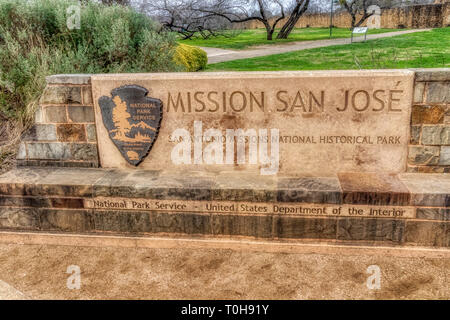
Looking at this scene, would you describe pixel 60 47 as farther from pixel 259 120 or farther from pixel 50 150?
pixel 259 120

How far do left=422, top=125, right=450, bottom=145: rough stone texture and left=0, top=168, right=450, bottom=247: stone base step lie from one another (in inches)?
11.7

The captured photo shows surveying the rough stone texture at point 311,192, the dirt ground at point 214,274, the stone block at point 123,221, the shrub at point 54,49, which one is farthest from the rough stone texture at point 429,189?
the shrub at point 54,49

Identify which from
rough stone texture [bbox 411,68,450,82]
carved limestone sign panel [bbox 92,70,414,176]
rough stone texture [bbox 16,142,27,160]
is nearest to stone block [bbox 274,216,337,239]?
carved limestone sign panel [bbox 92,70,414,176]

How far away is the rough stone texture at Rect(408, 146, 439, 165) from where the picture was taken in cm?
339

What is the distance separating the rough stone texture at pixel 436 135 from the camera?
131 inches

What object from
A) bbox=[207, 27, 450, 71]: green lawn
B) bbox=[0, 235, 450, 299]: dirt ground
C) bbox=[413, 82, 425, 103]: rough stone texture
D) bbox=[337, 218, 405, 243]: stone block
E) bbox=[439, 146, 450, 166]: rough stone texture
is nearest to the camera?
bbox=[0, 235, 450, 299]: dirt ground

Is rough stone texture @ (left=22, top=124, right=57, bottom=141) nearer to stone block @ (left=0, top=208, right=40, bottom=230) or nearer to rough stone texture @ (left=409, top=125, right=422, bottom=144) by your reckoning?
stone block @ (left=0, top=208, right=40, bottom=230)

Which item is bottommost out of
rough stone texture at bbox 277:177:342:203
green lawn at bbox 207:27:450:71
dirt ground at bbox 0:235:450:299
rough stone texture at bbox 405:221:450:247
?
dirt ground at bbox 0:235:450:299

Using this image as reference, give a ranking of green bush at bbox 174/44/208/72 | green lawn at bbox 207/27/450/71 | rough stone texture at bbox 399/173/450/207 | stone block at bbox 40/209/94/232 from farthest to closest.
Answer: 1. green bush at bbox 174/44/208/72
2. green lawn at bbox 207/27/450/71
3. stone block at bbox 40/209/94/232
4. rough stone texture at bbox 399/173/450/207

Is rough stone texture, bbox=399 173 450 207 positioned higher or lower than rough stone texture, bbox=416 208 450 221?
higher

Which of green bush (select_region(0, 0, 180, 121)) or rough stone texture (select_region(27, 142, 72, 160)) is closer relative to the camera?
rough stone texture (select_region(27, 142, 72, 160))

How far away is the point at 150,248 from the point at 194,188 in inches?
26.6

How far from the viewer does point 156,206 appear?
3412 mm
